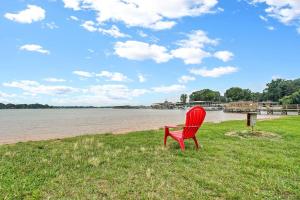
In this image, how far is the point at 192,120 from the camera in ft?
25.1

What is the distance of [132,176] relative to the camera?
15.6 feet

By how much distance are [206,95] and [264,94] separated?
3306 cm

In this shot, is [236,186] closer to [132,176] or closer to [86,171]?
[132,176]

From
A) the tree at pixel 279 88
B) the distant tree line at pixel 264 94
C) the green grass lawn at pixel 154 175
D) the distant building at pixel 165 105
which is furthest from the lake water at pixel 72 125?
the distant building at pixel 165 105

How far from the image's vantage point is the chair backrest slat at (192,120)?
7.51m

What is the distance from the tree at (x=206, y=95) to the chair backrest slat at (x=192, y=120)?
13250 centimetres

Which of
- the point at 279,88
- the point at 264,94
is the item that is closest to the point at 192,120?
the point at 279,88

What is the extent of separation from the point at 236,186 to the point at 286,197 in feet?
2.19

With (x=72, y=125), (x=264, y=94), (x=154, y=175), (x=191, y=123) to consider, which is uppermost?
(x=264, y=94)

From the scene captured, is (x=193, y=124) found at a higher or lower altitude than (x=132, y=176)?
higher

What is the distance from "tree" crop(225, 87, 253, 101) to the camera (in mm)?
123062

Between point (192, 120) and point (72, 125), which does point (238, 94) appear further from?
point (192, 120)

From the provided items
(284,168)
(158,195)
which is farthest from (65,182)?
(284,168)

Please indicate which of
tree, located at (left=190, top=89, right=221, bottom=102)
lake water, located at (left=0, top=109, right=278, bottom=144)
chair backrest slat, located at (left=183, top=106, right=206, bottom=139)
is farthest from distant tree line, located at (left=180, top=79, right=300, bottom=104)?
chair backrest slat, located at (left=183, top=106, right=206, bottom=139)
